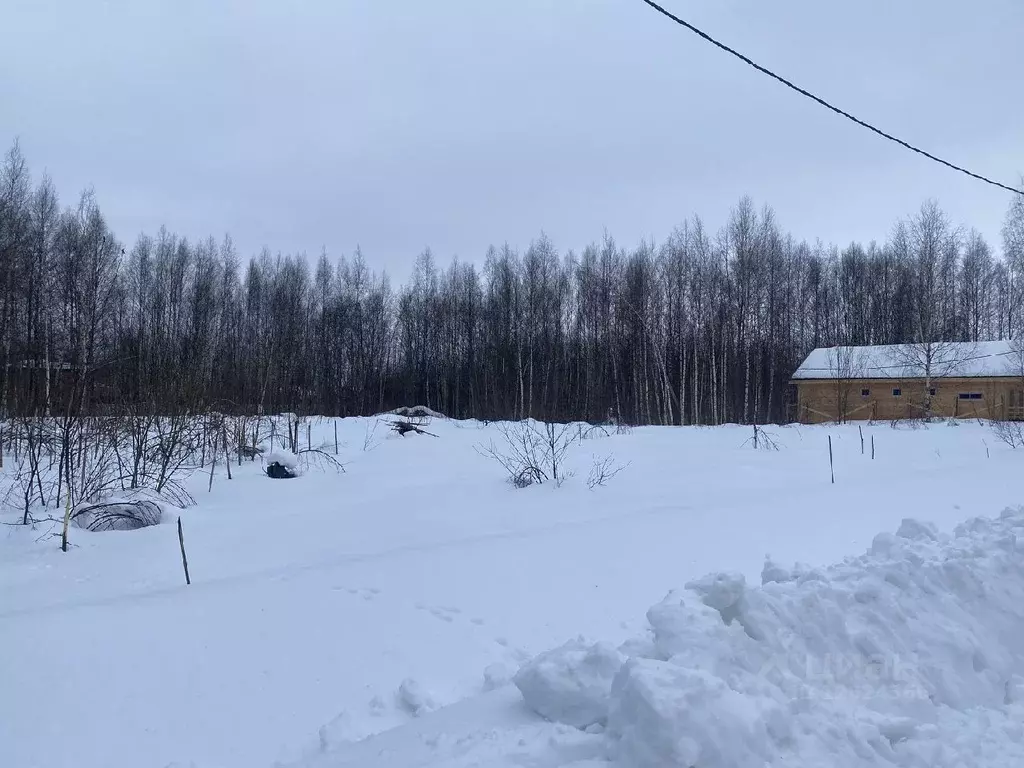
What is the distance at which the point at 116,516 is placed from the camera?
23.1ft

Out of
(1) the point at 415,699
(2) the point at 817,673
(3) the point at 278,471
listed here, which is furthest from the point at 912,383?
(1) the point at 415,699

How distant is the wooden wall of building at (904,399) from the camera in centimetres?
2892

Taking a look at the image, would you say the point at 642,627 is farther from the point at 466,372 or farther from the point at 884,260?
the point at 884,260

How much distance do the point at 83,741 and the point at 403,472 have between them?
32.0ft

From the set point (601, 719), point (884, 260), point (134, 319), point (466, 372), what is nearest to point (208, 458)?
point (601, 719)

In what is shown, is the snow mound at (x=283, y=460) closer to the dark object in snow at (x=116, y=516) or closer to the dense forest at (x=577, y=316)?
the dark object in snow at (x=116, y=516)

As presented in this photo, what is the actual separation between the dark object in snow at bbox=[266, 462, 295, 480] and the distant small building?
26658 mm

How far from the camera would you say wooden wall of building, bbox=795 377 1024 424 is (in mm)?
28922

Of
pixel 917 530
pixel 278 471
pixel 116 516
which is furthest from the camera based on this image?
pixel 278 471

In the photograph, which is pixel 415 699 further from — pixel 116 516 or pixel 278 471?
pixel 278 471

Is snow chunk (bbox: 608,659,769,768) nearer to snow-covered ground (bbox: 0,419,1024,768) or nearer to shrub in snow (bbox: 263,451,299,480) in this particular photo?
snow-covered ground (bbox: 0,419,1024,768)

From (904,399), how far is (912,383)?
2.65 feet

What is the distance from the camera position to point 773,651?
11.1 ft

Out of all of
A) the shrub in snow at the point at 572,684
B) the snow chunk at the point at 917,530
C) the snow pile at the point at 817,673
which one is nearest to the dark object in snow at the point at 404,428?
the snow chunk at the point at 917,530
